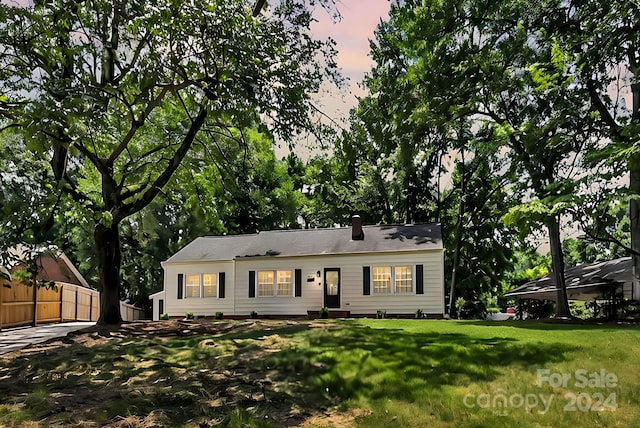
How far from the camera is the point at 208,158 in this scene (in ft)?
53.2

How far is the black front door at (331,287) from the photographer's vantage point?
22984 millimetres

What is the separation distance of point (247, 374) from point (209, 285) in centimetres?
1737

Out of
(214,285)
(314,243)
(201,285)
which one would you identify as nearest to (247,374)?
(314,243)

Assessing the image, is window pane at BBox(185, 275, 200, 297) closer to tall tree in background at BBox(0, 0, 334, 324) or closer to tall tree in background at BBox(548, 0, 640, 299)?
tall tree in background at BBox(0, 0, 334, 324)

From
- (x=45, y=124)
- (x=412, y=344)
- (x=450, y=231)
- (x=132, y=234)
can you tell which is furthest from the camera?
(x=132, y=234)

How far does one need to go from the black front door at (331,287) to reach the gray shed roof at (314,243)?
0.92m

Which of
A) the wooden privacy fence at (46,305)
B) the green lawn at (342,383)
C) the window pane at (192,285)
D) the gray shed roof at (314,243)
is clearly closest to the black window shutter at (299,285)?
the gray shed roof at (314,243)

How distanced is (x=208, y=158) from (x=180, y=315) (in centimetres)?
1165

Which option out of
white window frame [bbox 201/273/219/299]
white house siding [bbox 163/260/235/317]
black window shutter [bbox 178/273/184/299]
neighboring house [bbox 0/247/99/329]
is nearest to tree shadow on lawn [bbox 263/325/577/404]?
neighboring house [bbox 0/247/99/329]

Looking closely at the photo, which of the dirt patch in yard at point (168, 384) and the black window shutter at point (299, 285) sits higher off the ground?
the black window shutter at point (299, 285)

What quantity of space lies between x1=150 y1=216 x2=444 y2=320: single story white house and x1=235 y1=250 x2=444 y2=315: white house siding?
0.04 m

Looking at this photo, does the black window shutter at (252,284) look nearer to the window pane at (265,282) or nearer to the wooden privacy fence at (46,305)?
the window pane at (265,282)

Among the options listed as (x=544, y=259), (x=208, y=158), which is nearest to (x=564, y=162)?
(x=208, y=158)

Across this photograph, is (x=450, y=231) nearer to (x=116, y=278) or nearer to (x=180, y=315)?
(x=180, y=315)
